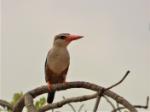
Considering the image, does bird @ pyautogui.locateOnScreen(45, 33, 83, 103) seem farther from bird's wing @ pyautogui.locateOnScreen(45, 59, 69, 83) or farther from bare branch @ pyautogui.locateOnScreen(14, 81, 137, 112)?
bare branch @ pyautogui.locateOnScreen(14, 81, 137, 112)

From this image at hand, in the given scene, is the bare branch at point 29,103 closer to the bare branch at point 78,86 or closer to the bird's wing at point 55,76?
the bare branch at point 78,86

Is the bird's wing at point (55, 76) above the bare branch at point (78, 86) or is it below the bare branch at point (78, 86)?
below

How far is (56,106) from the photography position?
0.77 metres

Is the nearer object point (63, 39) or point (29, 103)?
point (29, 103)

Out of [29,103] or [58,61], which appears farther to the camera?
[58,61]

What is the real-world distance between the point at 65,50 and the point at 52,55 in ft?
0.15

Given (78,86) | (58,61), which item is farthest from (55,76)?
(78,86)

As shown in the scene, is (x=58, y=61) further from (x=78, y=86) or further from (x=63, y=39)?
(x=78, y=86)

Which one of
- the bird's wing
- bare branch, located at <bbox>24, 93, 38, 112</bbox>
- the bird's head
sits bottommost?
the bird's wing

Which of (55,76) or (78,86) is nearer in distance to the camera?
(78,86)

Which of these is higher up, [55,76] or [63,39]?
[63,39]

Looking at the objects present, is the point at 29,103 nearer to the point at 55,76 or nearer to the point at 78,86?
the point at 78,86

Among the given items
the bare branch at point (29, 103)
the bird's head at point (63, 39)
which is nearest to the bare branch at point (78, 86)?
the bare branch at point (29, 103)

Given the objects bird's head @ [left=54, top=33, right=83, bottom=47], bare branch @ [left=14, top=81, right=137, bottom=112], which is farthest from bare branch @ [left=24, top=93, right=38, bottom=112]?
bird's head @ [left=54, top=33, right=83, bottom=47]
